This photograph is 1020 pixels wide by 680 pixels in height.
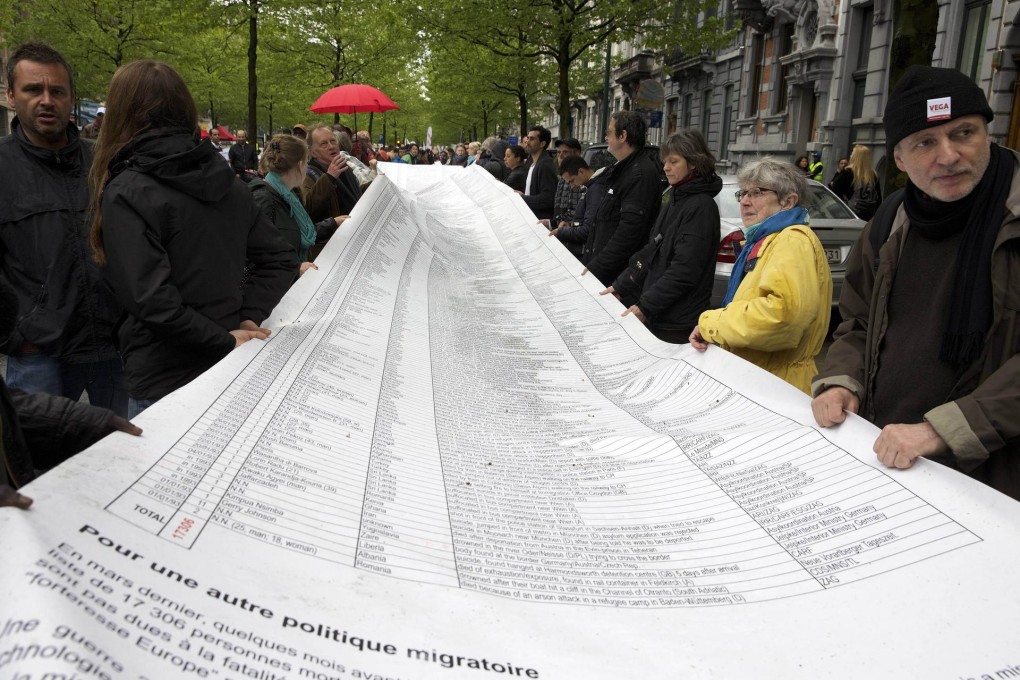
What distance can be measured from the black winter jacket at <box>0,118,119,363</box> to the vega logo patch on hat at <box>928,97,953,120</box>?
9.00 ft

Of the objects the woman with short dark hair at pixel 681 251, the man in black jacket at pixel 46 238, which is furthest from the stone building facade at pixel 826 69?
the man in black jacket at pixel 46 238

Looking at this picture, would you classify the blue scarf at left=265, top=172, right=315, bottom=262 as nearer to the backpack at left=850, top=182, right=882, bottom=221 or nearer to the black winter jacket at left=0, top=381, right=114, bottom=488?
the black winter jacket at left=0, top=381, right=114, bottom=488

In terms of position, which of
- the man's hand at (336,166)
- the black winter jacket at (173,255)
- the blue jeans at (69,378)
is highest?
the man's hand at (336,166)

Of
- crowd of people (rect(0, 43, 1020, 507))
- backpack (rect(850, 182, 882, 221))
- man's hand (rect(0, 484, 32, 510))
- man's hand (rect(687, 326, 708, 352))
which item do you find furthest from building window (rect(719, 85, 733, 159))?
man's hand (rect(0, 484, 32, 510))

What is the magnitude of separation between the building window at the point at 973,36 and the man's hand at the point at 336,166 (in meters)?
13.7

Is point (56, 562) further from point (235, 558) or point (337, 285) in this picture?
point (337, 285)

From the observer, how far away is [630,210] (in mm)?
4844

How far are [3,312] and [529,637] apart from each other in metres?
1.70

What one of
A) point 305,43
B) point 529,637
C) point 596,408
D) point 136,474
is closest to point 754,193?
point 596,408

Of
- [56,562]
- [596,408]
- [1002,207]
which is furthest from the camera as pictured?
[596,408]

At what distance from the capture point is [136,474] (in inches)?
53.2

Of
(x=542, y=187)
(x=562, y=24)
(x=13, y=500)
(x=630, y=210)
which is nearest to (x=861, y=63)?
(x=562, y=24)

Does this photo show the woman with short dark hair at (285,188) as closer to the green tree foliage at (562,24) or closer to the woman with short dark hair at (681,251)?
the woman with short dark hair at (681,251)

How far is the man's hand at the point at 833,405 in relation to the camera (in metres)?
1.91
